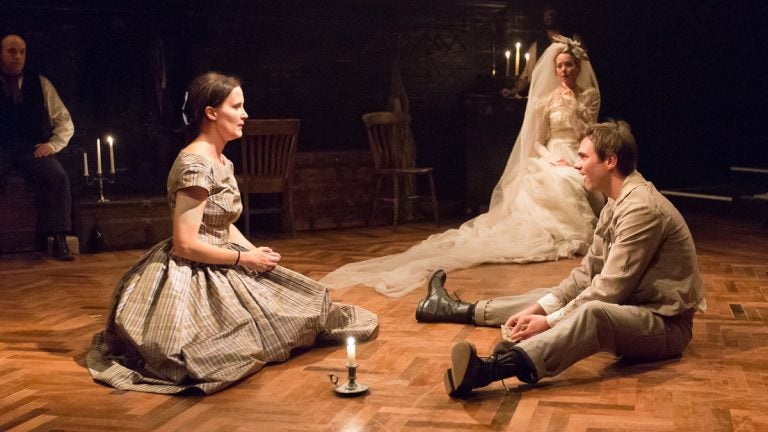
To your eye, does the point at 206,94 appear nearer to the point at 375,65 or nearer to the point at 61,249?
the point at 61,249

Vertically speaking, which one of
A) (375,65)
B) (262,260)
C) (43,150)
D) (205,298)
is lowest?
(205,298)

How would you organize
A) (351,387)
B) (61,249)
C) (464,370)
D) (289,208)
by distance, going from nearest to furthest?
(464,370)
(351,387)
(61,249)
(289,208)

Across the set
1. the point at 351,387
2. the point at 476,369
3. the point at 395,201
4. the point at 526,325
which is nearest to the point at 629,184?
the point at 526,325

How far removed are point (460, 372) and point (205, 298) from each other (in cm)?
104

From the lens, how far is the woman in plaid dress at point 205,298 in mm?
3209

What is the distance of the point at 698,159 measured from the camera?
29.7 ft

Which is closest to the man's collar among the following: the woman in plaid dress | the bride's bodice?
the woman in plaid dress

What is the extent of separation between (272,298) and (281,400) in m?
0.57

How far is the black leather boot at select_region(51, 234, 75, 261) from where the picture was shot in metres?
5.94

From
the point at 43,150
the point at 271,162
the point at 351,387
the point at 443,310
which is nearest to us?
the point at 351,387

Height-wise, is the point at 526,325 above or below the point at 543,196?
below

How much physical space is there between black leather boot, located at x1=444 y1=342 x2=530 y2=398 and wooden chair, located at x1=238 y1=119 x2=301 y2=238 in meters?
3.71

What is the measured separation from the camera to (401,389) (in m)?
3.14

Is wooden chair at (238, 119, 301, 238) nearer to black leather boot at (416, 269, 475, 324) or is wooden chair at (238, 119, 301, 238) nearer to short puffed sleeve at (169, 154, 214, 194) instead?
black leather boot at (416, 269, 475, 324)
